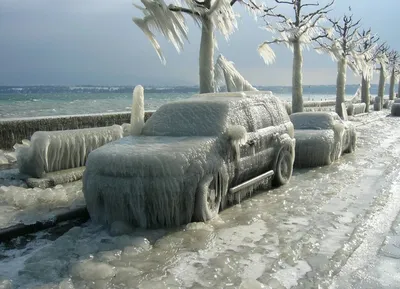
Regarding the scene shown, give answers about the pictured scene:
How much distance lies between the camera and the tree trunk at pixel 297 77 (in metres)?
21.7

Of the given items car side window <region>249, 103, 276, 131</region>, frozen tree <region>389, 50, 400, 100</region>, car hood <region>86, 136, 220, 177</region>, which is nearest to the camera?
car hood <region>86, 136, 220, 177</region>

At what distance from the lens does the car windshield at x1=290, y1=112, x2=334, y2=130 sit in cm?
1097

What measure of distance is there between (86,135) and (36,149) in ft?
4.04

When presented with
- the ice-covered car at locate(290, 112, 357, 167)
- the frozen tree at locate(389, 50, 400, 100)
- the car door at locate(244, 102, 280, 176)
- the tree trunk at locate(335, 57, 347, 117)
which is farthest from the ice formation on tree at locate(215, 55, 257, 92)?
the frozen tree at locate(389, 50, 400, 100)

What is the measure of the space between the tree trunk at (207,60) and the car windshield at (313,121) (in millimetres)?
3435

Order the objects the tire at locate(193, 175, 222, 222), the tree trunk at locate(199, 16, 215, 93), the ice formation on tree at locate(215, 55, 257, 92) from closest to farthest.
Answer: the tire at locate(193, 175, 222, 222) → the tree trunk at locate(199, 16, 215, 93) → the ice formation on tree at locate(215, 55, 257, 92)

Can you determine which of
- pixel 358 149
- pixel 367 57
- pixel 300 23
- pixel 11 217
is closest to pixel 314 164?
pixel 358 149

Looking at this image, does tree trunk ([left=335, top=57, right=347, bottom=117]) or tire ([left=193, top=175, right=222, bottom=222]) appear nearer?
tire ([left=193, top=175, right=222, bottom=222])

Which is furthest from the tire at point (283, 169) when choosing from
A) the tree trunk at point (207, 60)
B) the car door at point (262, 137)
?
the tree trunk at point (207, 60)

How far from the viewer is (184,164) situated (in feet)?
17.5

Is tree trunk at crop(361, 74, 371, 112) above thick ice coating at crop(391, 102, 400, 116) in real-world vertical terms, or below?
above

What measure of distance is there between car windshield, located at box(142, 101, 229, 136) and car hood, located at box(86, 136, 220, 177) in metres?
0.45

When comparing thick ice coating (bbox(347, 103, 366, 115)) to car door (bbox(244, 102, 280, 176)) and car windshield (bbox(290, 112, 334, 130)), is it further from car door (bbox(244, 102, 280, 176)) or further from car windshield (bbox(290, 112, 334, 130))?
car door (bbox(244, 102, 280, 176))

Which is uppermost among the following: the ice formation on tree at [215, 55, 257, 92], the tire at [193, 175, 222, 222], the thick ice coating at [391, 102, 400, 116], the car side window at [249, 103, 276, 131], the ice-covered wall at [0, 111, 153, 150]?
the ice formation on tree at [215, 55, 257, 92]
